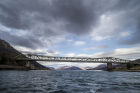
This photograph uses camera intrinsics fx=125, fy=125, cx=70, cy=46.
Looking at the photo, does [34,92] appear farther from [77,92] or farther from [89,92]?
[89,92]

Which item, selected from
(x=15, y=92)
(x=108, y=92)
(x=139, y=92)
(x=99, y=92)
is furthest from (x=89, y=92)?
(x=15, y=92)

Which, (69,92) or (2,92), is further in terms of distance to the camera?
(69,92)

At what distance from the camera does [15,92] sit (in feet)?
52.4

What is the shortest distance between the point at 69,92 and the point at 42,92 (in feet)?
11.9

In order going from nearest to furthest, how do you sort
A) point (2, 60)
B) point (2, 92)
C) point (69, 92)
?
1. point (2, 92)
2. point (69, 92)
3. point (2, 60)

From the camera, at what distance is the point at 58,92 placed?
17172 millimetres

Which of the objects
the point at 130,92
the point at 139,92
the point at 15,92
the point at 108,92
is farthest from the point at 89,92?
the point at 15,92

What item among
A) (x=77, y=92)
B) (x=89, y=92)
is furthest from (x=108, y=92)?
(x=77, y=92)

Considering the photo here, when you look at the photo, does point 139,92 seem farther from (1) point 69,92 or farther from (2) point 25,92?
(2) point 25,92

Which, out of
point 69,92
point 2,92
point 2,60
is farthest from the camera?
point 2,60

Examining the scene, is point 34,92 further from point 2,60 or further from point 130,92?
point 2,60

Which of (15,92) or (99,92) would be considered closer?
(15,92)

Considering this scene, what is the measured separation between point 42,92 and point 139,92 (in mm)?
13273

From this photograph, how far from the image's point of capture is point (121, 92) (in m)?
17.3
